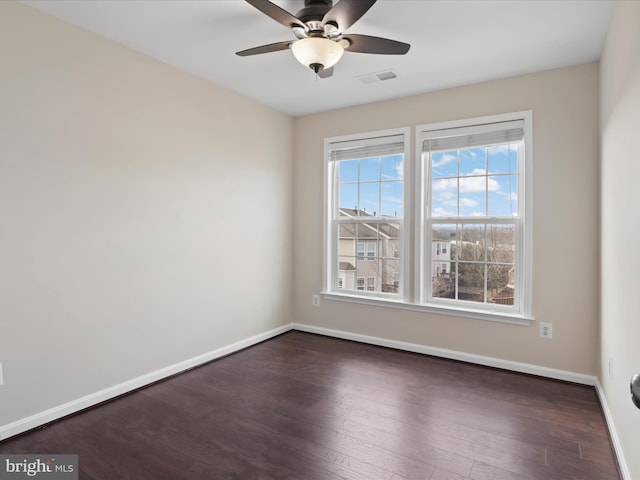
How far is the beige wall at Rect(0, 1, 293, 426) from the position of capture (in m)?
2.20

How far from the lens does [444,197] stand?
3609 millimetres

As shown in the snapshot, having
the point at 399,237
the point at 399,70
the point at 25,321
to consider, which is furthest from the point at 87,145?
the point at 399,237

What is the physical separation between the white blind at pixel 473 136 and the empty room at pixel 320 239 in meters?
0.02

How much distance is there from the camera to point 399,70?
309 centimetres

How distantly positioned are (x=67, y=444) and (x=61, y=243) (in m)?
1.22

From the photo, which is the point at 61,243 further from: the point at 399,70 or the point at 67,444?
the point at 399,70

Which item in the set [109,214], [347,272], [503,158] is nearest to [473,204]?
[503,158]

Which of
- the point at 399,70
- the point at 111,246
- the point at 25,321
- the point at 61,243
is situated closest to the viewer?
the point at 25,321

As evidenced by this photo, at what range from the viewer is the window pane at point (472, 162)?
342 cm

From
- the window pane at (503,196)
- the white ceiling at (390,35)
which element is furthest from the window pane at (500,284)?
the white ceiling at (390,35)

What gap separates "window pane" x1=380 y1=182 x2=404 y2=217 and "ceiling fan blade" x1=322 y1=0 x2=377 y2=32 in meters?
2.08

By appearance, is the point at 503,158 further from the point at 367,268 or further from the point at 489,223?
the point at 367,268

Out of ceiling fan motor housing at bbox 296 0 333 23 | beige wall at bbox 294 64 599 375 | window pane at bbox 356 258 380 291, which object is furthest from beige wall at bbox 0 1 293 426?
beige wall at bbox 294 64 599 375

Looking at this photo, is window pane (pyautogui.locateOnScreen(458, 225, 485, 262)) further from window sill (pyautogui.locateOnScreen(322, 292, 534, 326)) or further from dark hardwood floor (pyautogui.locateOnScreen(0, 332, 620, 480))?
dark hardwood floor (pyautogui.locateOnScreen(0, 332, 620, 480))
